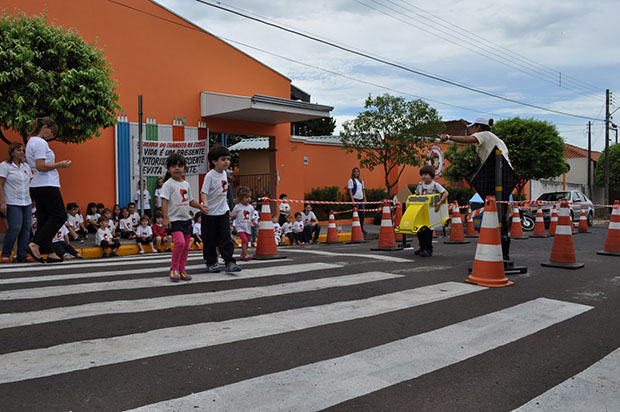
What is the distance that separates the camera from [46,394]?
2.71m

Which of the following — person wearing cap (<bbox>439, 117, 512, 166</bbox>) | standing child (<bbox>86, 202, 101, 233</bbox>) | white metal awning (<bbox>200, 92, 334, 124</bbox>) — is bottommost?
standing child (<bbox>86, 202, 101, 233</bbox>)

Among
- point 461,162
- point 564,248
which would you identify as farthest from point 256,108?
point 461,162

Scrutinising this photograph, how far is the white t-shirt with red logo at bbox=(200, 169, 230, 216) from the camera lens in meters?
6.48

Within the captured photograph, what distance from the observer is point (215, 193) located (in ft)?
21.4

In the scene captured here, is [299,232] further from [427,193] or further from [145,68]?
[145,68]

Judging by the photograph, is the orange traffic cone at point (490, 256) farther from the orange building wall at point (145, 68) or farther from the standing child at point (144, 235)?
the orange building wall at point (145, 68)

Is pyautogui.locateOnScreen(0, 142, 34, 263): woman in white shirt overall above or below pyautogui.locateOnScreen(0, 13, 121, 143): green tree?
below

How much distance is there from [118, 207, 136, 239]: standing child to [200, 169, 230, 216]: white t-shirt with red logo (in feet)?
23.7

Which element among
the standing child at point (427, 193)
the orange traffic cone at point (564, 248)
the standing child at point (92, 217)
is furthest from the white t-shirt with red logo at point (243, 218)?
the standing child at point (92, 217)

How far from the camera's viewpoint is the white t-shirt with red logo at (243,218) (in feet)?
27.0

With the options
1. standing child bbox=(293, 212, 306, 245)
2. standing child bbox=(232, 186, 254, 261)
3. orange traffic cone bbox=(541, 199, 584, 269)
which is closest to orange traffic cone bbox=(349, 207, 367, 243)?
standing child bbox=(293, 212, 306, 245)

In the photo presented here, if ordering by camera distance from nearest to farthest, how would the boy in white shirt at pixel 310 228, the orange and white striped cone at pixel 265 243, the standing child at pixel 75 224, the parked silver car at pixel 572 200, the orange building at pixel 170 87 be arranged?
the orange and white striped cone at pixel 265 243
the standing child at pixel 75 224
the boy in white shirt at pixel 310 228
the orange building at pixel 170 87
the parked silver car at pixel 572 200

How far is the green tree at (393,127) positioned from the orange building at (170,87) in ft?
5.24

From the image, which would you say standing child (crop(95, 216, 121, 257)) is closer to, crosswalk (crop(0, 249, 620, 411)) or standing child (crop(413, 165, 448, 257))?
crosswalk (crop(0, 249, 620, 411))
